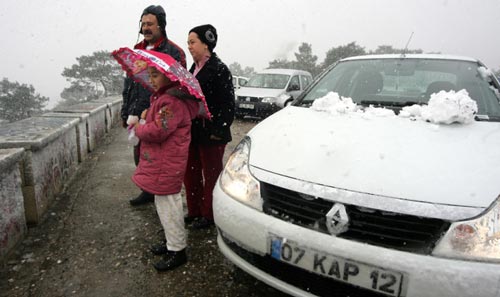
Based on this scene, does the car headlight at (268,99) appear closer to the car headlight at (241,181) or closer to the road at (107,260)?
the road at (107,260)

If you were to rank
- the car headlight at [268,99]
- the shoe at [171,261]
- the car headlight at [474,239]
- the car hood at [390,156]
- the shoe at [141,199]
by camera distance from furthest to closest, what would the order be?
the car headlight at [268,99] → the shoe at [141,199] → the shoe at [171,261] → the car hood at [390,156] → the car headlight at [474,239]

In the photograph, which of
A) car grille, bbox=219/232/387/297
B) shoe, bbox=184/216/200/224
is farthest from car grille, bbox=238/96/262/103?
car grille, bbox=219/232/387/297

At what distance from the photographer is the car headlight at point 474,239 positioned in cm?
127

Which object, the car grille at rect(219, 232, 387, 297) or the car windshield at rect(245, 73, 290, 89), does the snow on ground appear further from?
the car windshield at rect(245, 73, 290, 89)

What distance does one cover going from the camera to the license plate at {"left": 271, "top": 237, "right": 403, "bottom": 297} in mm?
1321

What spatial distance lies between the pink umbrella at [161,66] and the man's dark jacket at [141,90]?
541 mm

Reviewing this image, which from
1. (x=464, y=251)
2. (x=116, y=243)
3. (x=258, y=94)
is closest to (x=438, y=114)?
(x=464, y=251)

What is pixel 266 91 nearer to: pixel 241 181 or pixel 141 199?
pixel 141 199

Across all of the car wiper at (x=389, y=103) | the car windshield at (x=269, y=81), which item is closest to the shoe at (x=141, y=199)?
the car wiper at (x=389, y=103)

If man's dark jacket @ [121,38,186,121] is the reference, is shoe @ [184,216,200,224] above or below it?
below

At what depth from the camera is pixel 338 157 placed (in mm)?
1654

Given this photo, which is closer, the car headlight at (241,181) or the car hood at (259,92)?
the car headlight at (241,181)

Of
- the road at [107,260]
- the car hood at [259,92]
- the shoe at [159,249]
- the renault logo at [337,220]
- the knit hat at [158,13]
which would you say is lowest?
the road at [107,260]

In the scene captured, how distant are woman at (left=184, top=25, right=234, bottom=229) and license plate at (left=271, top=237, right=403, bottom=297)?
4.07 ft
